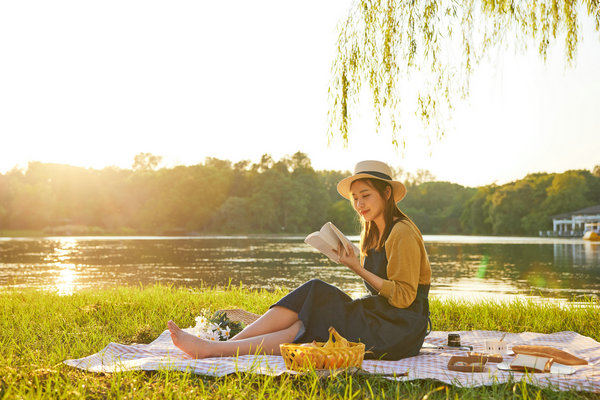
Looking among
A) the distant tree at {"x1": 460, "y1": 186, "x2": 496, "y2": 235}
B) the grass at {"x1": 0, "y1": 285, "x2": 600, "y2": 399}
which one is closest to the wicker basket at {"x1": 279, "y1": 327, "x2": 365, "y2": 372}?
the grass at {"x1": 0, "y1": 285, "x2": 600, "y2": 399}

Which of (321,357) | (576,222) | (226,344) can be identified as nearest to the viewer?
(321,357)

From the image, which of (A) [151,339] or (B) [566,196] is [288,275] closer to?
(A) [151,339]

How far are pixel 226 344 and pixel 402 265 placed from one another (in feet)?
3.92

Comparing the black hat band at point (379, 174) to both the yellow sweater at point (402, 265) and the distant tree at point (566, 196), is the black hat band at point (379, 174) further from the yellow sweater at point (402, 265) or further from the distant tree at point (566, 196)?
the distant tree at point (566, 196)

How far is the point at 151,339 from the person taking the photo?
183 inches

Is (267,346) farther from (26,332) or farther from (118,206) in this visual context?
(118,206)

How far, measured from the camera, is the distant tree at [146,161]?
289ft

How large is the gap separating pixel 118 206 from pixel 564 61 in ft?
244

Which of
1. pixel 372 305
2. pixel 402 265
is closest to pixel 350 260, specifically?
pixel 402 265

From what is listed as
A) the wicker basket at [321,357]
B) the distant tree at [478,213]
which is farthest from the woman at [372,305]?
the distant tree at [478,213]

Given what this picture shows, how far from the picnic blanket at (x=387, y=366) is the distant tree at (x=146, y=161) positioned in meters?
87.0

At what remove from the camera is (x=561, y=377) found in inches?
124

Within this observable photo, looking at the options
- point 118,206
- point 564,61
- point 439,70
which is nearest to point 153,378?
point 439,70

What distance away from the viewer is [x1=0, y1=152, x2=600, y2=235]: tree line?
6700 centimetres
